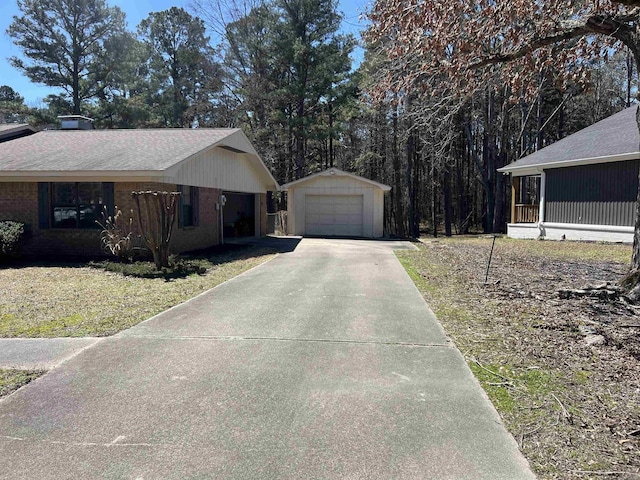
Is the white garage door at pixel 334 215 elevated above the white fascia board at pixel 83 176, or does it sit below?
below

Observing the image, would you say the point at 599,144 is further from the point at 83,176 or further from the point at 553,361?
the point at 83,176

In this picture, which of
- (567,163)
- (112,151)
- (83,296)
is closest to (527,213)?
(567,163)

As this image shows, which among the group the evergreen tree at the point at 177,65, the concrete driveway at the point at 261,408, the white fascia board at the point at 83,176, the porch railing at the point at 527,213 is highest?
the evergreen tree at the point at 177,65

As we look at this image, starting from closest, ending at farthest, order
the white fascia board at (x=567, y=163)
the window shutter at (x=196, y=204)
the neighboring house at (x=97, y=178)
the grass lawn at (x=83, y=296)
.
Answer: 1. the grass lawn at (x=83, y=296)
2. the neighboring house at (x=97, y=178)
3. the window shutter at (x=196, y=204)
4. the white fascia board at (x=567, y=163)

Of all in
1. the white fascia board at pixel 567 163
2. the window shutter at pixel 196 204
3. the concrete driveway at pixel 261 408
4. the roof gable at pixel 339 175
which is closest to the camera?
the concrete driveway at pixel 261 408

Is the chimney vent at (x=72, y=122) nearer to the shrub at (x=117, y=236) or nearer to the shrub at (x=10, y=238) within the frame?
the shrub at (x=10, y=238)

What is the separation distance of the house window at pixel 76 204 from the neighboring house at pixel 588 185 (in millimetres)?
16692

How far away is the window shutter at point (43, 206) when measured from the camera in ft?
42.7

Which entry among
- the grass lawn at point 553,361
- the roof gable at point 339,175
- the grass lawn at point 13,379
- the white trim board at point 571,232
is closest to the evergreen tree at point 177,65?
the roof gable at point 339,175

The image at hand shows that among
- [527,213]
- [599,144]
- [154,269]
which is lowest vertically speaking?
[154,269]

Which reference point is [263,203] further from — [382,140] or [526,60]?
[526,60]

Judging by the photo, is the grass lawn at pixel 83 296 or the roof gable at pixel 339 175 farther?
the roof gable at pixel 339 175

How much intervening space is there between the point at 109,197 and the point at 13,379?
30.3 feet

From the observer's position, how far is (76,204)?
1311cm
